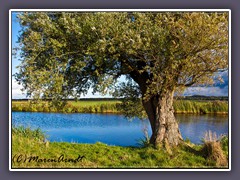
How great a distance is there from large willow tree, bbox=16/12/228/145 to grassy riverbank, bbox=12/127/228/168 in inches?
74.7

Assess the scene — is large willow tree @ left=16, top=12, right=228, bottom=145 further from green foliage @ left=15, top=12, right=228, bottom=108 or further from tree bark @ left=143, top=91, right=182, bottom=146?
tree bark @ left=143, top=91, right=182, bottom=146

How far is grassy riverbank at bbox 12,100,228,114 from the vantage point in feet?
48.2

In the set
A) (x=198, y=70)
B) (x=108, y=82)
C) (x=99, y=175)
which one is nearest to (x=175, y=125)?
(x=198, y=70)

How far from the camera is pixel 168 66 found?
13.2 meters

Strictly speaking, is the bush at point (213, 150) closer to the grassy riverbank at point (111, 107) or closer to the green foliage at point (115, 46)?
the grassy riverbank at point (111, 107)

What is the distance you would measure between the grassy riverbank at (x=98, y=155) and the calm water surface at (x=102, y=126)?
143 centimetres

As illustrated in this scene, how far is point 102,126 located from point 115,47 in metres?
6.40

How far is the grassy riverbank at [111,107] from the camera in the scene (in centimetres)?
1470

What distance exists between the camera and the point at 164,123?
49.3ft

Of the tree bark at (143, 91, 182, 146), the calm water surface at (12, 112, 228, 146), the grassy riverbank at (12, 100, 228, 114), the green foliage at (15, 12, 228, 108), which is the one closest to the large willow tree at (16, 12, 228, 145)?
the green foliage at (15, 12, 228, 108)

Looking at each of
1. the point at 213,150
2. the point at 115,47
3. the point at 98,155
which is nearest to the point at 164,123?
the point at 213,150

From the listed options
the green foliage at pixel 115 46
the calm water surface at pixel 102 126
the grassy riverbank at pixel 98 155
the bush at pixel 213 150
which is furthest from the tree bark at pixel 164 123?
the calm water surface at pixel 102 126

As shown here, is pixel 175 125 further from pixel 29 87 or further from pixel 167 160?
pixel 29 87
